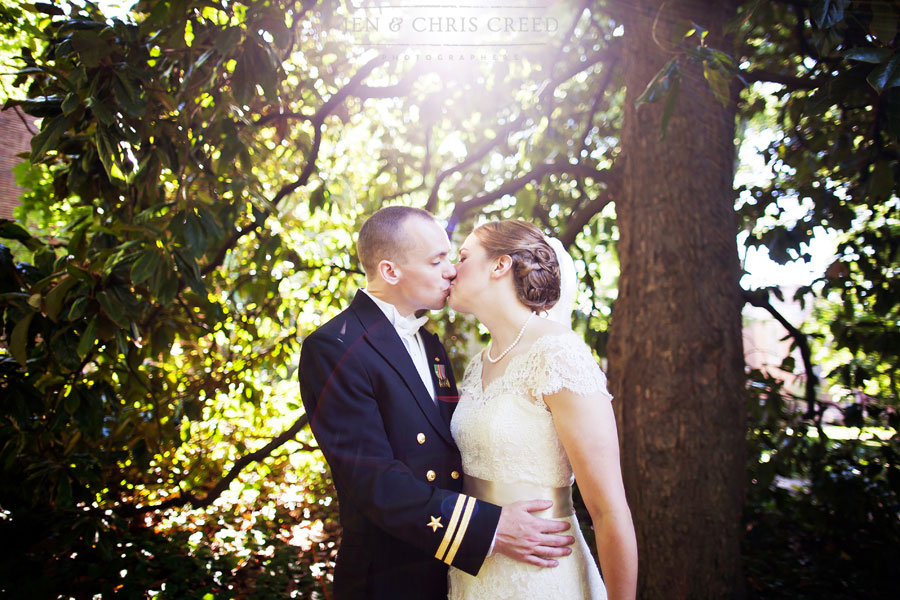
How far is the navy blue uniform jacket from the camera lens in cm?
159

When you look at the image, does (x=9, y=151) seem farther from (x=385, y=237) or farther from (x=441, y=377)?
(x=441, y=377)

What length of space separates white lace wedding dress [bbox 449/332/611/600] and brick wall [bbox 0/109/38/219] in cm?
1416

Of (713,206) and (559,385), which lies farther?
(713,206)

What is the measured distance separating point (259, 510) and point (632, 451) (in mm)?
3512

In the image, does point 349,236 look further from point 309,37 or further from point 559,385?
point 559,385

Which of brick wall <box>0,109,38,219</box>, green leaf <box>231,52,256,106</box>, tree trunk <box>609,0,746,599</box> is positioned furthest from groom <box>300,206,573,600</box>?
brick wall <box>0,109,38,219</box>

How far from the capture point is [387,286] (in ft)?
6.75

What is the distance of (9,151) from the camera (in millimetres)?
12984

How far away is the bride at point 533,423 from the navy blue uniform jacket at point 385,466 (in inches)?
5.7

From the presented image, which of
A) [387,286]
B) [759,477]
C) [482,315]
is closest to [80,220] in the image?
[387,286]

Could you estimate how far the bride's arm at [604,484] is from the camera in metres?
1.60

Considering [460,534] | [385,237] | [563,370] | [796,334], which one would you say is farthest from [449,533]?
[796,334]

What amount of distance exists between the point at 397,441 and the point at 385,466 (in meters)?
0.16

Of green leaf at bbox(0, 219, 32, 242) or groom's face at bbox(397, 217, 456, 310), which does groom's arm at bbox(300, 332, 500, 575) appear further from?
green leaf at bbox(0, 219, 32, 242)
